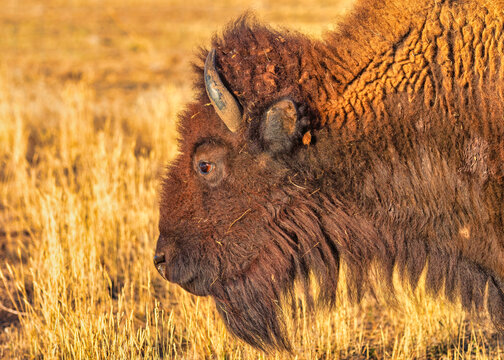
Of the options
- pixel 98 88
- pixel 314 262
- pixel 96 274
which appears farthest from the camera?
pixel 98 88

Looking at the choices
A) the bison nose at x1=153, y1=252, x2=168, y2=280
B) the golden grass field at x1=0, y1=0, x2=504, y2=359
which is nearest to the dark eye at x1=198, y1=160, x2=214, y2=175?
the bison nose at x1=153, y1=252, x2=168, y2=280

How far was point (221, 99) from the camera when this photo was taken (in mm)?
3537

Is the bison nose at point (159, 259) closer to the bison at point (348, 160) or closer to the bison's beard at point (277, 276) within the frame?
the bison at point (348, 160)

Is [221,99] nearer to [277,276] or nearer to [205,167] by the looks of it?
[205,167]

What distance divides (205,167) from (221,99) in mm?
451

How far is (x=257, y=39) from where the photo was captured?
3.71m

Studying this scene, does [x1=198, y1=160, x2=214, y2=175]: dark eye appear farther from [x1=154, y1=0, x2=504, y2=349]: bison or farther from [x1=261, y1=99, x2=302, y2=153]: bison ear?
[x1=261, y1=99, x2=302, y2=153]: bison ear

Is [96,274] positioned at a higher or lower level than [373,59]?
lower

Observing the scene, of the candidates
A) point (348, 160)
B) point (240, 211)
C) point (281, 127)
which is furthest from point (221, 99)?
point (348, 160)

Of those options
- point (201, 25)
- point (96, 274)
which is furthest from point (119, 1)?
point (96, 274)

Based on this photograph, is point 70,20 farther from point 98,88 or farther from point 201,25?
point 98,88

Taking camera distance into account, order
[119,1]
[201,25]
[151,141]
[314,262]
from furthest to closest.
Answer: [119,1]
[201,25]
[151,141]
[314,262]

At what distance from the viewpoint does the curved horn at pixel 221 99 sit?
11.6ft

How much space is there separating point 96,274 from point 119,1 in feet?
141
